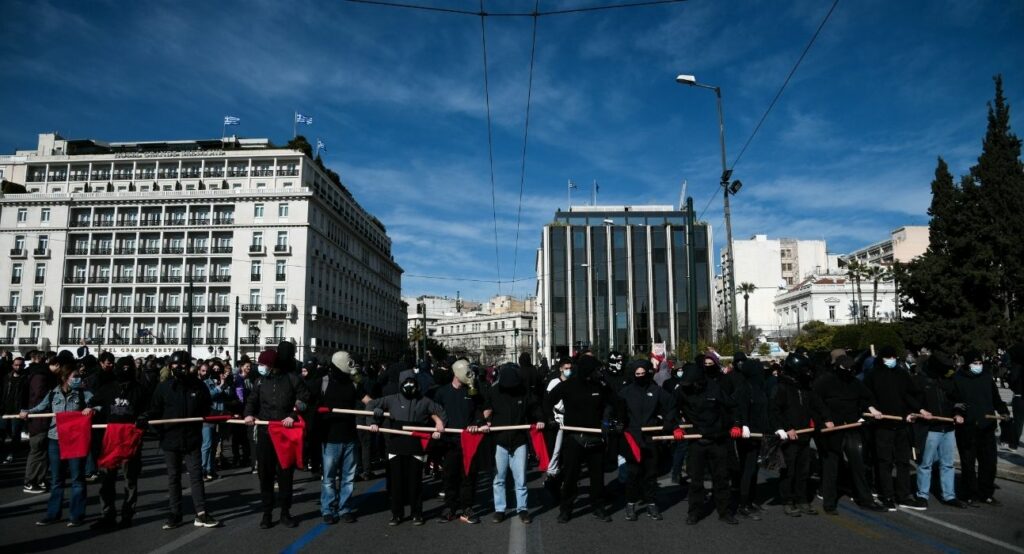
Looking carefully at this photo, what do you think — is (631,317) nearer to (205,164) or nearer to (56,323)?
(205,164)

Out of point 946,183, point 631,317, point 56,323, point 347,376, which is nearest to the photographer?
point 347,376

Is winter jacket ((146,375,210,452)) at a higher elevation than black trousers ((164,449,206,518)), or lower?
higher

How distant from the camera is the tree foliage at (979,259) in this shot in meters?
38.5

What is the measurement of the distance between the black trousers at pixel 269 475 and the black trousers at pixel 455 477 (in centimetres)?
183

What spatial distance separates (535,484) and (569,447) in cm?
295

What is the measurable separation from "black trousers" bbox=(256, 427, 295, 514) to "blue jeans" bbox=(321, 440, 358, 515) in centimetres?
41

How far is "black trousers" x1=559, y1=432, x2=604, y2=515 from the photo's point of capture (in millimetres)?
7551

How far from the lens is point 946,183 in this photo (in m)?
42.0

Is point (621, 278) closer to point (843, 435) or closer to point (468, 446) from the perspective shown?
point (843, 435)

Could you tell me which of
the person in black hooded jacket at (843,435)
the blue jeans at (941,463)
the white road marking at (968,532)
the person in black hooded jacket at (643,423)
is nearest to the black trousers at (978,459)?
the blue jeans at (941,463)

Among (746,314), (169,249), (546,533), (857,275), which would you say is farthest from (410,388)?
(857,275)

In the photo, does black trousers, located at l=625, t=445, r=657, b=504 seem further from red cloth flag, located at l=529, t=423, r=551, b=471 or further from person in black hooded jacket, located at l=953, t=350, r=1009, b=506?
person in black hooded jacket, located at l=953, t=350, r=1009, b=506

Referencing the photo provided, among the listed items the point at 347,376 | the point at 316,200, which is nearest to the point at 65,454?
the point at 347,376

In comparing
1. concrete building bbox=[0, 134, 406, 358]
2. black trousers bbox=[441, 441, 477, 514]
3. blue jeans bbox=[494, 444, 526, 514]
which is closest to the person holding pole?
black trousers bbox=[441, 441, 477, 514]
